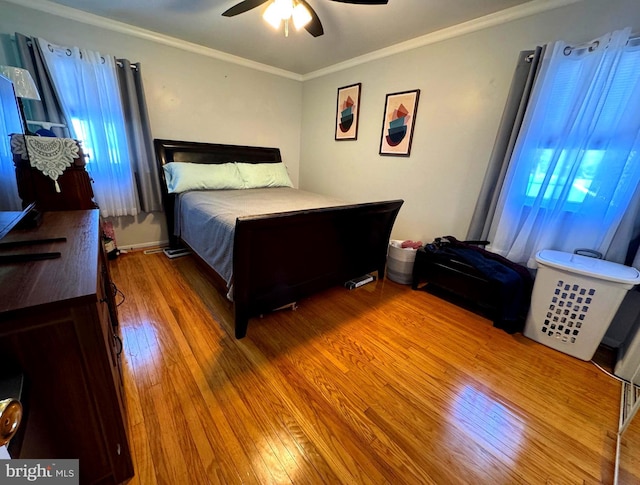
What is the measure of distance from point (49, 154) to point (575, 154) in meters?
3.64

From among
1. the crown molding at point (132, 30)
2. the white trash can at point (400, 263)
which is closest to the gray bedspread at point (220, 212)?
the white trash can at point (400, 263)

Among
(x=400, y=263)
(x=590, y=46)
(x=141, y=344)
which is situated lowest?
(x=141, y=344)

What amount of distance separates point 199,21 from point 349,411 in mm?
3363

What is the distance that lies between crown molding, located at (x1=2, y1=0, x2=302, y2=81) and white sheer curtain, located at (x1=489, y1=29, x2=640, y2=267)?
123 inches

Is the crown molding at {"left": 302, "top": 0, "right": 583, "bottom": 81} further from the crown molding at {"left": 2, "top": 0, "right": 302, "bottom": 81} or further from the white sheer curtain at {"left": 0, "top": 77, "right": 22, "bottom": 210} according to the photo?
the white sheer curtain at {"left": 0, "top": 77, "right": 22, "bottom": 210}

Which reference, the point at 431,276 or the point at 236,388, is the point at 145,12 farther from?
the point at 431,276

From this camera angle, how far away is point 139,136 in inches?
106

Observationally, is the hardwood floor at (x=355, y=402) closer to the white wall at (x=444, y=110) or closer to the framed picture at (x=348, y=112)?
the white wall at (x=444, y=110)

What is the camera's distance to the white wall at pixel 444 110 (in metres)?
1.87

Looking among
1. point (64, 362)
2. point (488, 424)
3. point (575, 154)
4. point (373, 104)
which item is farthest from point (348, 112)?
point (64, 362)

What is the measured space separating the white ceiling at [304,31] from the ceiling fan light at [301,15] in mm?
255

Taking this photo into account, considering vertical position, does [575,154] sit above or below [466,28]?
below

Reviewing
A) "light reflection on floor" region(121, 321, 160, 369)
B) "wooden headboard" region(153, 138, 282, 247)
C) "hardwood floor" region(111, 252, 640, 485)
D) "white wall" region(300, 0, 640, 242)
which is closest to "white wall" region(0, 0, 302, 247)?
"wooden headboard" region(153, 138, 282, 247)

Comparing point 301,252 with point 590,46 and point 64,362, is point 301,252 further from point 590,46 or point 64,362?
point 590,46
